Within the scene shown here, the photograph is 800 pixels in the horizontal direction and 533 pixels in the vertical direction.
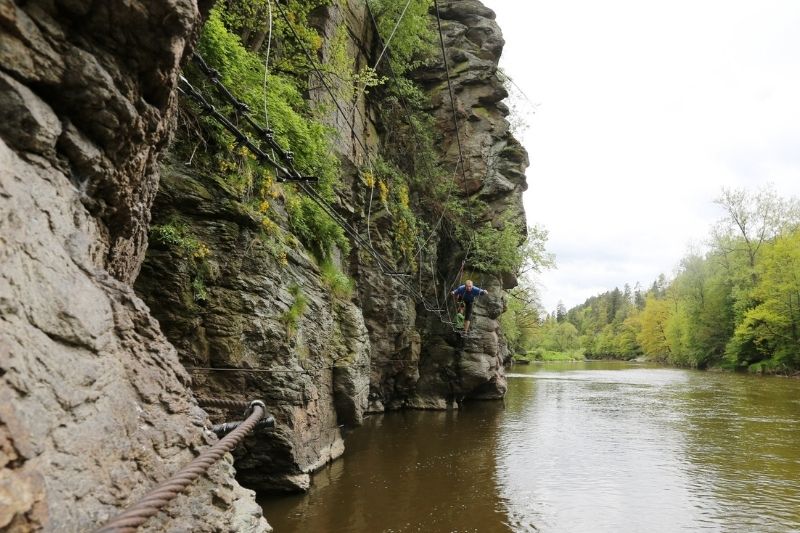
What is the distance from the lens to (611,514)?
7.83 metres

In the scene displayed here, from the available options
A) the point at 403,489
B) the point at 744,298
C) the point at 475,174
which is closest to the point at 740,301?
the point at 744,298

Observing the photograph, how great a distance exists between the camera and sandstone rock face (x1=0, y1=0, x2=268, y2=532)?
2038mm

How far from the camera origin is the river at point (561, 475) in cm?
743

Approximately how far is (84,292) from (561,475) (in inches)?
388

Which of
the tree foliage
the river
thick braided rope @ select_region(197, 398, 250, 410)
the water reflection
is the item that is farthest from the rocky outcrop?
the tree foliage

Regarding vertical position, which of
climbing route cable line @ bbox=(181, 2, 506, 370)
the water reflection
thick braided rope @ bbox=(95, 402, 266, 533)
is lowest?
the water reflection

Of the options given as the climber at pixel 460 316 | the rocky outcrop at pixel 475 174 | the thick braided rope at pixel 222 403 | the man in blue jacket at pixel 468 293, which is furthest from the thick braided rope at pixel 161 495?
the rocky outcrop at pixel 475 174

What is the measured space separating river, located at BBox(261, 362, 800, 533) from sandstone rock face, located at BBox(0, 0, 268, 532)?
4.64 m

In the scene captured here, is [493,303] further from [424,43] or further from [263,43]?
[263,43]

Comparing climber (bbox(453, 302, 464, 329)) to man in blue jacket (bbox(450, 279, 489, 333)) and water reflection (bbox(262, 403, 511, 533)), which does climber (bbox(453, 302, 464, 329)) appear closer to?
man in blue jacket (bbox(450, 279, 489, 333))

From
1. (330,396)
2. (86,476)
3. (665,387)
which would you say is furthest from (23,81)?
(665,387)

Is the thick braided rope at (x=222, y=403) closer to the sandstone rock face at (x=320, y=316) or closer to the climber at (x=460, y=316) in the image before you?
the sandstone rock face at (x=320, y=316)

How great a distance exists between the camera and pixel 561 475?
9.85 meters

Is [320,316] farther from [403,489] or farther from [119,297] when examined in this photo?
[119,297]
